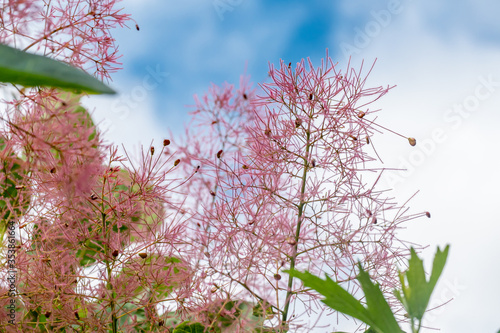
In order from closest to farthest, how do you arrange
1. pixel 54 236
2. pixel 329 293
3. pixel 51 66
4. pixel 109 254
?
pixel 51 66
pixel 329 293
pixel 109 254
pixel 54 236

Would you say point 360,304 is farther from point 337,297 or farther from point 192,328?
point 192,328

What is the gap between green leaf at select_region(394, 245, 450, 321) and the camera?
0.59 m

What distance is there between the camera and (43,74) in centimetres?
44

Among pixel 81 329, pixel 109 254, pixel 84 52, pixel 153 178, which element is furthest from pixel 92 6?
pixel 81 329

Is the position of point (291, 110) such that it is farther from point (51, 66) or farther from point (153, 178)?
point (51, 66)

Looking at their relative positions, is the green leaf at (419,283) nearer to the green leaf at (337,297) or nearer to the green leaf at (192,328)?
the green leaf at (337,297)

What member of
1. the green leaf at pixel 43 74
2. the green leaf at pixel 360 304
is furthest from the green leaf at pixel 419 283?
the green leaf at pixel 43 74

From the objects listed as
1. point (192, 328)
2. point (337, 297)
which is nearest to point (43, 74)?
point (337, 297)

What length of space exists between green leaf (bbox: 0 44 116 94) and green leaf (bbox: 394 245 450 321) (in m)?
0.38

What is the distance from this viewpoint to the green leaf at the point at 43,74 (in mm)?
438

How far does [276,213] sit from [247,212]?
48 mm

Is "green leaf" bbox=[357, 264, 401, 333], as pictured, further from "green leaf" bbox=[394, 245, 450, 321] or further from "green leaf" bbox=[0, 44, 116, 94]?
"green leaf" bbox=[0, 44, 116, 94]

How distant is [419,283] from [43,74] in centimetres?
45

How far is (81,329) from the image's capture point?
86 centimetres
